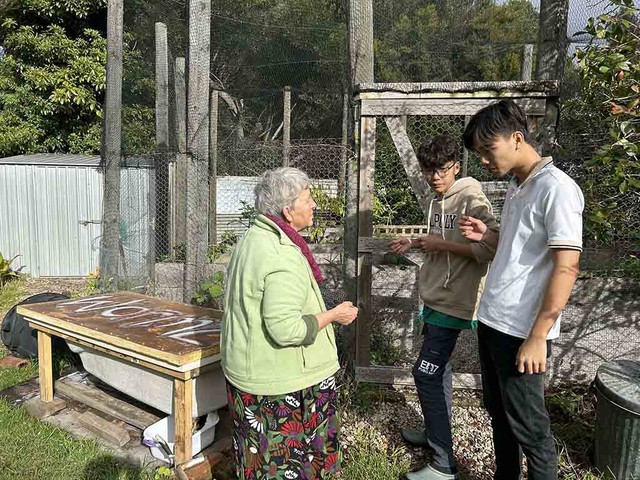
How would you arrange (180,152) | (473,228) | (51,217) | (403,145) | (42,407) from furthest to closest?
(51,217)
(180,152)
(42,407)
(403,145)
(473,228)

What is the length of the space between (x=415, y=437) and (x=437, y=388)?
60 centimetres

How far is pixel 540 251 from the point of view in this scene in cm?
172

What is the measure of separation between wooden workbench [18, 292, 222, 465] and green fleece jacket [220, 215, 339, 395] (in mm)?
560

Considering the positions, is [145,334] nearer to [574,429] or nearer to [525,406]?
[525,406]

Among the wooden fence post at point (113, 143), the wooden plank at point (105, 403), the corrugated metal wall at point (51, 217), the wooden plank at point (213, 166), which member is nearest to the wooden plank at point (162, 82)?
the wooden fence post at point (113, 143)

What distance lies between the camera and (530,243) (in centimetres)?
173

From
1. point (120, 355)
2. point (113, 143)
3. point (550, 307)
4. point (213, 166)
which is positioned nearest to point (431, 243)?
point (550, 307)

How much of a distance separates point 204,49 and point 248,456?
3277mm

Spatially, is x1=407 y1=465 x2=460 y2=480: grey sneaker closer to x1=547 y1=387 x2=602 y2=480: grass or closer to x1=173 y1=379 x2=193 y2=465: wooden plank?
x1=547 y1=387 x2=602 y2=480: grass

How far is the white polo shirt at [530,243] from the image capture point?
5.26 feet

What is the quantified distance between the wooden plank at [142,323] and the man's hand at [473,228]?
4.57ft

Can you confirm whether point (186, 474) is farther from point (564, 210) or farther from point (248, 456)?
point (564, 210)

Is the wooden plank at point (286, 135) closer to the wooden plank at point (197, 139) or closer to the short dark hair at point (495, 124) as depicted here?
the wooden plank at point (197, 139)

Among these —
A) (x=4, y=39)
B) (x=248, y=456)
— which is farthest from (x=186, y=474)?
(x=4, y=39)
